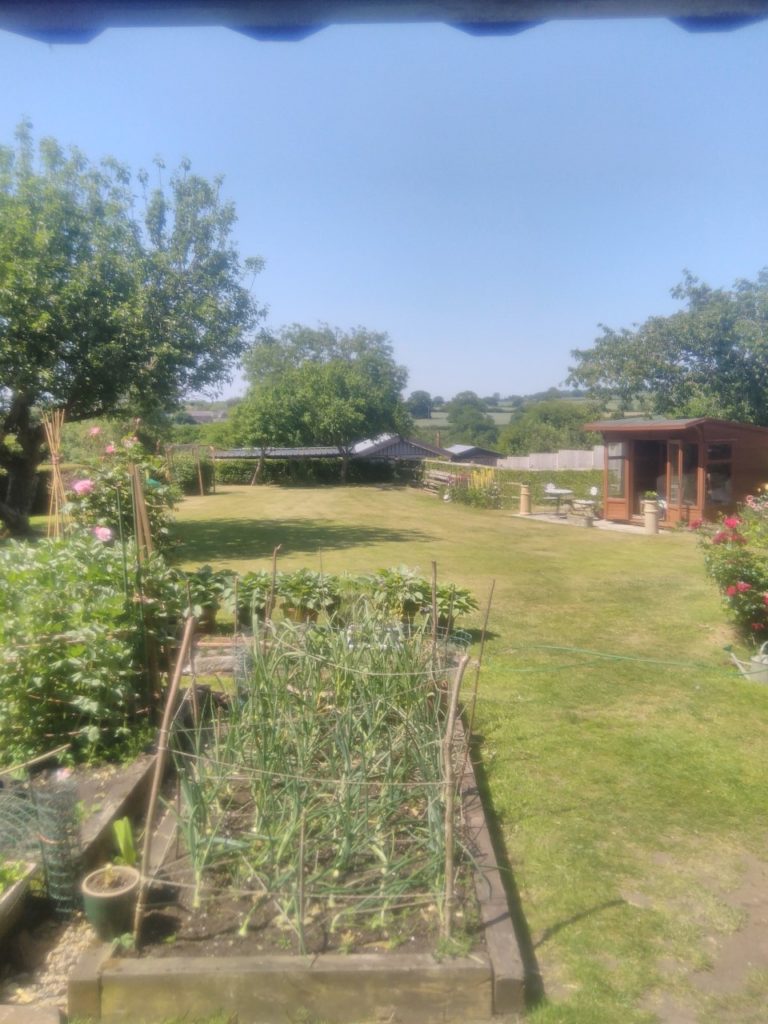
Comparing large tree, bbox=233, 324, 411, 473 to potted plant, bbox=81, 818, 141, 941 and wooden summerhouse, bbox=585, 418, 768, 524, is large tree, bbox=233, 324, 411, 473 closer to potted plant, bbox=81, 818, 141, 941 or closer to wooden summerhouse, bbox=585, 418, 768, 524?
wooden summerhouse, bbox=585, 418, 768, 524

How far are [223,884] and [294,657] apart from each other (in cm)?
135

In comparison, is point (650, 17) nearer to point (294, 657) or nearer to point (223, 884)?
point (223, 884)

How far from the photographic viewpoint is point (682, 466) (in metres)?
18.0

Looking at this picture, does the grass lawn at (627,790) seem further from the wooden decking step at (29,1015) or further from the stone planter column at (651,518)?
the stone planter column at (651,518)

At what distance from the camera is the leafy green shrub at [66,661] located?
4.16 m

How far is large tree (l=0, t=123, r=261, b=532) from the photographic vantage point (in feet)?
41.6

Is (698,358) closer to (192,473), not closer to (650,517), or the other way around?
(650,517)

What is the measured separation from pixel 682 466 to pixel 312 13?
18.5 meters

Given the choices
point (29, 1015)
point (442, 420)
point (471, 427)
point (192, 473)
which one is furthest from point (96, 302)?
point (442, 420)

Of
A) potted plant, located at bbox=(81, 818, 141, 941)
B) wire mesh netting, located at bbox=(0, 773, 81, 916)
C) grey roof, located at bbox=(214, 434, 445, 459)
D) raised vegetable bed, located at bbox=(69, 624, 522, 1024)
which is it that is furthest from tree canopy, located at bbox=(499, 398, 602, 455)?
potted plant, located at bbox=(81, 818, 141, 941)

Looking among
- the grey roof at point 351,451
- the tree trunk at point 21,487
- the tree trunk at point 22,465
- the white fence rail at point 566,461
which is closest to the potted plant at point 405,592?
the tree trunk at point 22,465

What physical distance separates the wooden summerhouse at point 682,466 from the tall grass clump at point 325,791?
48.5 feet

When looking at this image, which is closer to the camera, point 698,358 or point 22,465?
point 22,465

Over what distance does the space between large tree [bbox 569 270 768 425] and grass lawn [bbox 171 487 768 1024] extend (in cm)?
1656
